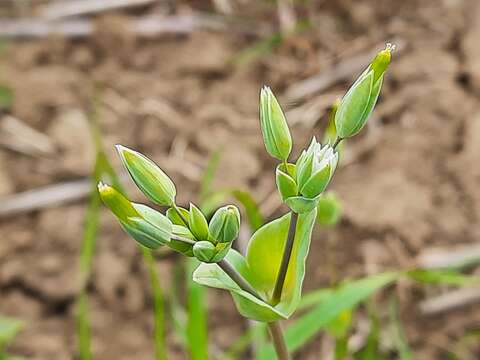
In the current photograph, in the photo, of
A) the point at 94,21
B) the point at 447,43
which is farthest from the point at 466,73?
the point at 94,21

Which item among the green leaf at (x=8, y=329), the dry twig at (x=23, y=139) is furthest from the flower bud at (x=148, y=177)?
the dry twig at (x=23, y=139)

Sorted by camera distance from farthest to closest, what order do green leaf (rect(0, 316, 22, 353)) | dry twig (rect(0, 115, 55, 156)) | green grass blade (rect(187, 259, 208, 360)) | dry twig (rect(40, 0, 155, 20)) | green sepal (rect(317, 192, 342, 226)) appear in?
dry twig (rect(40, 0, 155, 20)) → dry twig (rect(0, 115, 55, 156)) → green leaf (rect(0, 316, 22, 353)) → green sepal (rect(317, 192, 342, 226)) → green grass blade (rect(187, 259, 208, 360))

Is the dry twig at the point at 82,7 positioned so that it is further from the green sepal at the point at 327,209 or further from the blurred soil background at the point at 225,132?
the green sepal at the point at 327,209

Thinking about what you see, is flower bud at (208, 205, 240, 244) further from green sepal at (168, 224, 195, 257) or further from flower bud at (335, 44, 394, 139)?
flower bud at (335, 44, 394, 139)

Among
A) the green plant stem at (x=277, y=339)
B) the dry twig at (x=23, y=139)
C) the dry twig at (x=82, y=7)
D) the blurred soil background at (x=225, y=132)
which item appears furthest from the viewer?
the dry twig at (x=82, y=7)

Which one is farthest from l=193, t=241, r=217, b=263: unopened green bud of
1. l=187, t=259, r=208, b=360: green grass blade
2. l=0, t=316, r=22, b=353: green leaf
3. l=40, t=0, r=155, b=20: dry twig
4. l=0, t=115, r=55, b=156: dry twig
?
l=40, t=0, r=155, b=20: dry twig

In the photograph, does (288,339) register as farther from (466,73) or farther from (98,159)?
(466,73)
